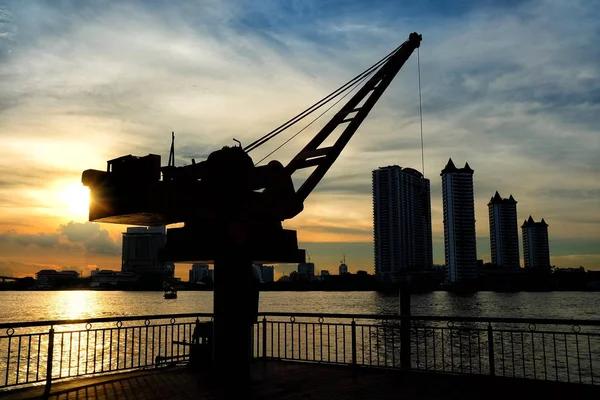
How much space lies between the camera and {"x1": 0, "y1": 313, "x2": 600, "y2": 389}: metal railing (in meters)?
10.5

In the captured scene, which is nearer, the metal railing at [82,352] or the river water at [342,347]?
the metal railing at [82,352]

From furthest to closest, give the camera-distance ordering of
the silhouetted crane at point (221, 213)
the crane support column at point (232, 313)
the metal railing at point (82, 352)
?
the metal railing at point (82, 352), the crane support column at point (232, 313), the silhouetted crane at point (221, 213)

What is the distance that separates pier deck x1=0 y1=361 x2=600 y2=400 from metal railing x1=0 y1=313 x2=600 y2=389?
0.36 metres

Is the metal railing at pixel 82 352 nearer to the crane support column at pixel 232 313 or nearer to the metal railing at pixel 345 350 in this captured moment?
the metal railing at pixel 345 350

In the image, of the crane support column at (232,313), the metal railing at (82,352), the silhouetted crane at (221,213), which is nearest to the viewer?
the silhouetted crane at (221,213)

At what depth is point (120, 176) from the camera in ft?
27.4

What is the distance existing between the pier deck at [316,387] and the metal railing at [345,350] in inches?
14.0

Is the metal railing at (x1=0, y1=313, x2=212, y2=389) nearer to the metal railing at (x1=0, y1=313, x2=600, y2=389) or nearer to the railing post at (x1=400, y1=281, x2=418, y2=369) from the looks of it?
the metal railing at (x1=0, y1=313, x2=600, y2=389)

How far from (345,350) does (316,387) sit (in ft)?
88.9

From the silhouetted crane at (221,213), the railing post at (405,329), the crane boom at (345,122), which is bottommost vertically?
the railing post at (405,329)

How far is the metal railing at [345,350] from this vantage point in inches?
415

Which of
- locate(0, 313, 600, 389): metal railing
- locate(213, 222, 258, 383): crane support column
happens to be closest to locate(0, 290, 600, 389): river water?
locate(0, 313, 600, 389): metal railing

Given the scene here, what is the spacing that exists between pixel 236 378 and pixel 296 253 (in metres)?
2.70

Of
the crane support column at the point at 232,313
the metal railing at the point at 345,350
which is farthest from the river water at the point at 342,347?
the crane support column at the point at 232,313
